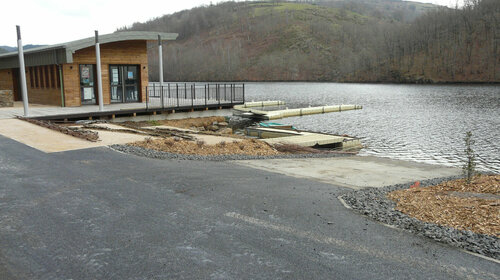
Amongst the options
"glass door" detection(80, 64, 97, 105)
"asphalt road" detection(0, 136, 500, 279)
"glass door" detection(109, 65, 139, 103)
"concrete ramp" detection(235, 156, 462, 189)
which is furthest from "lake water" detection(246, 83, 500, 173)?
"glass door" detection(80, 64, 97, 105)

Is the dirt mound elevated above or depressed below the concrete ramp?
above

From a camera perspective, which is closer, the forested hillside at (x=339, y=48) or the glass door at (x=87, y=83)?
the glass door at (x=87, y=83)

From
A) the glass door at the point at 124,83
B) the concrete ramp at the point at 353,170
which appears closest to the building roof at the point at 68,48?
the glass door at the point at 124,83

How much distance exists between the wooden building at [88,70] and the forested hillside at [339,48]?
53313mm

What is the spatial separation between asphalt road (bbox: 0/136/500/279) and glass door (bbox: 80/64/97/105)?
16.5 meters

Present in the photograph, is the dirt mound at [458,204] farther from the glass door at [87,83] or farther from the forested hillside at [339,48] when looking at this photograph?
the forested hillside at [339,48]

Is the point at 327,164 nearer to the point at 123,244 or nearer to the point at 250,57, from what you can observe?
the point at 123,244

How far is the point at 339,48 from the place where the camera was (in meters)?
Result: 140

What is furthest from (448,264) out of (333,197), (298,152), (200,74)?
(200,74)

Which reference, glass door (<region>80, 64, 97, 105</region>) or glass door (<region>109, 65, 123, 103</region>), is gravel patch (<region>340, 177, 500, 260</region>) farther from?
glass door (<region>109, 65, 123, 103</region>)

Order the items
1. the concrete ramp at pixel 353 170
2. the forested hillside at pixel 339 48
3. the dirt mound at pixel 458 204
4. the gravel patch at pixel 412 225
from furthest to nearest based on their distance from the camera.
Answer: the forested hillside at pixel 339 48 < the concrete ramp at pixel 353 170 < the dirt mound at pixel 458 204 < the gravel patch at pixel 412 225

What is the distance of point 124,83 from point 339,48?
123m

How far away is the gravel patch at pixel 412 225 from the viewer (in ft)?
18.2

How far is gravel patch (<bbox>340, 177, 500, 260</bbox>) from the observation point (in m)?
5.54
